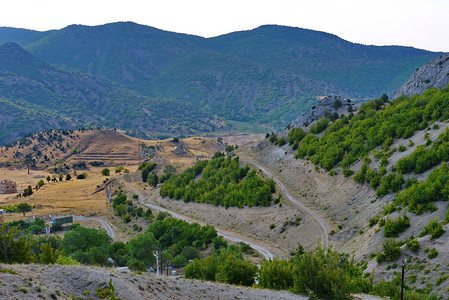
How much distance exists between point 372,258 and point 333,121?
4196 cm

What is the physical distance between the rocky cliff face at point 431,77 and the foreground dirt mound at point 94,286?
49603mm

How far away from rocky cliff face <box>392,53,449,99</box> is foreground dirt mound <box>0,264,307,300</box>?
163ft

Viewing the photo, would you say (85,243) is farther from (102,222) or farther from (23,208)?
(23,208)

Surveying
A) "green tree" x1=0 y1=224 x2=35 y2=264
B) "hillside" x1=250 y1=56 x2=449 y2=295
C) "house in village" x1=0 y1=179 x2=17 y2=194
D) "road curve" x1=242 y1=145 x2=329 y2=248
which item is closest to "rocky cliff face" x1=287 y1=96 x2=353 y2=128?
"hillside" x1=250 y1=56 x2=449 y2=295

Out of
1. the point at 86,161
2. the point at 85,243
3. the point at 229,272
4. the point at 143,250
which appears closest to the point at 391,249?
the point at 229,272

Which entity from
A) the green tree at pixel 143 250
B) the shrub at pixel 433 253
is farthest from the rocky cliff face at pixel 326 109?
the shrub at pixel 433 253

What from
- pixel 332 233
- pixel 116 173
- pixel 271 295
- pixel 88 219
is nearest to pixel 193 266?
pixel 271 295

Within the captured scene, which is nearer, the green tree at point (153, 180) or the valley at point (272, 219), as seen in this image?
the valley at point (272, 219)

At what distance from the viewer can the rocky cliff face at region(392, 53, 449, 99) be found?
58.2 m

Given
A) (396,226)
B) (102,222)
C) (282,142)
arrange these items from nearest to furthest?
(396,226) < (102,222) < (282,142)

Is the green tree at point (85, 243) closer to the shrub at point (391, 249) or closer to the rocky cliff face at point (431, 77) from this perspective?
the shrub at point (391, 249)

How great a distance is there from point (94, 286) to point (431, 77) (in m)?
60.2

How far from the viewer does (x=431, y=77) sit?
60.4 metres

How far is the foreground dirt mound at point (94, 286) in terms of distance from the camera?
15.7 metres
